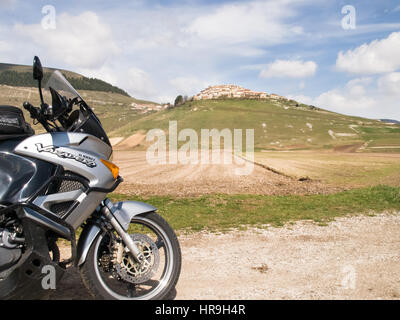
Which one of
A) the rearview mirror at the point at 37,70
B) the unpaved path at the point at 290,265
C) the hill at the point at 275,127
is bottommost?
the unpaved path at the point at 290,265

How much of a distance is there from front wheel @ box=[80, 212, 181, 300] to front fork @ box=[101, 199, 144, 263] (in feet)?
0.24

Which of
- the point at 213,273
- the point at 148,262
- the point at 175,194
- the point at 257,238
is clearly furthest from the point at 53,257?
the point at 175,194

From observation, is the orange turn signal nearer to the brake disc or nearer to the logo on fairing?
the logo on fairing

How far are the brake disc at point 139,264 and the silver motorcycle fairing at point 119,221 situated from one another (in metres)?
0.30

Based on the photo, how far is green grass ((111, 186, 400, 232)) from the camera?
9.51m

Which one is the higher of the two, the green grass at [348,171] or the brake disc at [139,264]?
the brake disc at [139,264]

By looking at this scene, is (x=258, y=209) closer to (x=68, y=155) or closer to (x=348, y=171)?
(x=68, y=155)

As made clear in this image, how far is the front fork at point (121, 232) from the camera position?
12.9ft

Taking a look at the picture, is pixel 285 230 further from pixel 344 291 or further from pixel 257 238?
pixel 344 291

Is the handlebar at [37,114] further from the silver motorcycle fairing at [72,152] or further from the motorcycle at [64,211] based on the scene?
the silver motorcycle fairing at [72,152]

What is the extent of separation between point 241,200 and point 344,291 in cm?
934

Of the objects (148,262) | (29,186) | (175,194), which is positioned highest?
(29,186)

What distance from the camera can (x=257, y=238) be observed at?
7.71 meters

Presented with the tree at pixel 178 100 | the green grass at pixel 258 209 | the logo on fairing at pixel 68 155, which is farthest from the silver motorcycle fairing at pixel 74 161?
the tree at pixel 178 100
